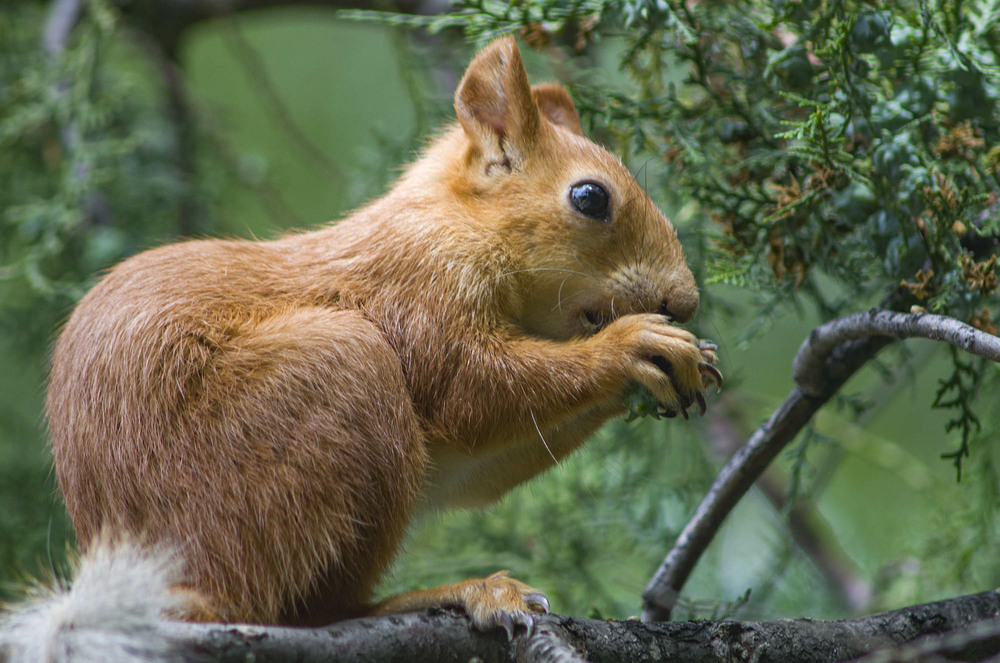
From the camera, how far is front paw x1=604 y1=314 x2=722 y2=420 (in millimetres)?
1402

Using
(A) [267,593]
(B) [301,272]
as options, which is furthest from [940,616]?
(B) [301,272]

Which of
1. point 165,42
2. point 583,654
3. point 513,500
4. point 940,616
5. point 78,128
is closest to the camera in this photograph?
point 583,654

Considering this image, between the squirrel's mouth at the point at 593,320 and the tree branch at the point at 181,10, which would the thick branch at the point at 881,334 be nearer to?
the squirrel's mouth at the point at 593,320

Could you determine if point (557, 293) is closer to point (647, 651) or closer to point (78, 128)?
point (647, 651)

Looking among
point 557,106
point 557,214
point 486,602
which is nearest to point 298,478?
point 486,602

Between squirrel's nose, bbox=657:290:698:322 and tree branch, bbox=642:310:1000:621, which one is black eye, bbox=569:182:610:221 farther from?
tree branch, bbox=642:310:1000:621

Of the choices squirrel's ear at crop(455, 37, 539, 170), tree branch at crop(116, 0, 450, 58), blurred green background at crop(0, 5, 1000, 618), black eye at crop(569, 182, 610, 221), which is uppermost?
tree branch at crop(116, 0, 450, 58)

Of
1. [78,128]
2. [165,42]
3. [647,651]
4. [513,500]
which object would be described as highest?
[165,42]

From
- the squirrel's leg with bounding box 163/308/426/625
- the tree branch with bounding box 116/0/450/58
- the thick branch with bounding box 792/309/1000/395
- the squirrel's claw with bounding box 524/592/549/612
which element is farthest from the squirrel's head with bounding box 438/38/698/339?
the tree branch with bounding box 116/0/450/58

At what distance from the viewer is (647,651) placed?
47.3 inches

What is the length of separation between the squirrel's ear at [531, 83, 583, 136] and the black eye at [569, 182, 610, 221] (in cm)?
30

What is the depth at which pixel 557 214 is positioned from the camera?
1.59m

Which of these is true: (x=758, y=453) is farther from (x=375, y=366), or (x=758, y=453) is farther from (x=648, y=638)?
(x=375, y=366)

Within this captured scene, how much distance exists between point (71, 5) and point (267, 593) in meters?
2.20
